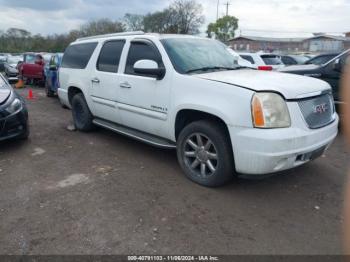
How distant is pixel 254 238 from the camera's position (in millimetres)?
3094

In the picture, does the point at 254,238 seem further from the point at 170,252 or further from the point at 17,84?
the point at 17,84

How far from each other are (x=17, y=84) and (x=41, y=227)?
13305mm

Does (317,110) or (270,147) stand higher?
(317,110)

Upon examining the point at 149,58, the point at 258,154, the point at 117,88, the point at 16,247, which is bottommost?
the point at 16,247

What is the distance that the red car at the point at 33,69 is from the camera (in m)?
14.9

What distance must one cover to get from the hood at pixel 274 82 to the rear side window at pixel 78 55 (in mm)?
2882

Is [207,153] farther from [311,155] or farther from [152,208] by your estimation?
[311,155]

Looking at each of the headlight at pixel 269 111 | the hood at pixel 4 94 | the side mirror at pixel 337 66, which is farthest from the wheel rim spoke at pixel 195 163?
the side mirror at pixel 337 66

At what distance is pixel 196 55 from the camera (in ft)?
15.2

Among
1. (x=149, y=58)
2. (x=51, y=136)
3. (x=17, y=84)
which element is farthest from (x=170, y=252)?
(x=17, y=84)

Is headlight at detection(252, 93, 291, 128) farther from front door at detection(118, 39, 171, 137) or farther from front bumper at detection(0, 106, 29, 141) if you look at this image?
front bumper at detection(0, 106, 29, 141)

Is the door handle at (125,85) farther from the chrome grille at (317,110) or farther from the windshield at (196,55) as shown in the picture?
the chrome grille at (317,110)

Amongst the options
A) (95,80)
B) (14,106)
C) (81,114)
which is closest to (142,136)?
(95,80)

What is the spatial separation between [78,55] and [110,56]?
1270 millimetres
